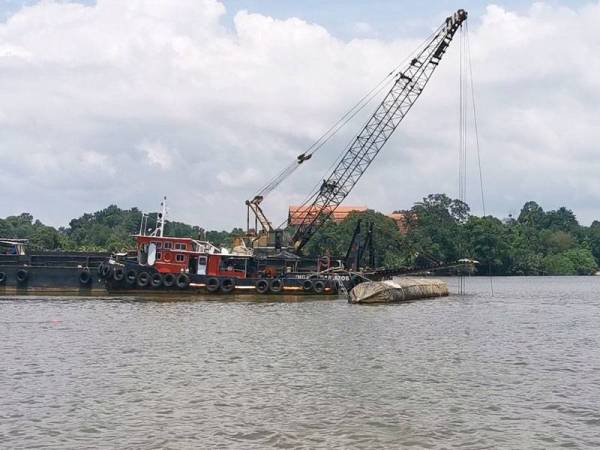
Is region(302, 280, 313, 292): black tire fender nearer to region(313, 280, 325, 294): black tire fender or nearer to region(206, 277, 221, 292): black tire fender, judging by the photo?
region(313, 280, 325, 294): black tire fender

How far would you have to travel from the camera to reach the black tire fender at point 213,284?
2195 inches

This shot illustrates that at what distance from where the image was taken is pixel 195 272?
56.3 metres

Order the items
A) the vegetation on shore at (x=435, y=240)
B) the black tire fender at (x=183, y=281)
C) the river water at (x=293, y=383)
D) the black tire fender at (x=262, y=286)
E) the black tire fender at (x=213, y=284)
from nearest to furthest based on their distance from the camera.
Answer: the river water at (x=293, y=383) < the black tire fender at (x=183, y=281) < the black tire fender at (x=213, y=284) < the black tire fender at (x=262, y=286) < the vegetation on shore at (x=435, y=240)

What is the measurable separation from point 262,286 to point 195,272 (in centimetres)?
522

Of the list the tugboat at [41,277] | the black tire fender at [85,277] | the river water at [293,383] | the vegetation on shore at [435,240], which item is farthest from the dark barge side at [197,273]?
the vegetation on shore at [435,240]

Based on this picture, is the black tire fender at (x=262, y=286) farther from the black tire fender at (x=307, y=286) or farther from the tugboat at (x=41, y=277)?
the tugboat at (x=41, y=277)

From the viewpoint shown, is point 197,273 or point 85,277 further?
A: point 197,273

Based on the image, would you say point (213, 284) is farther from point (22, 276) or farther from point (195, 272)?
point (22, 276)

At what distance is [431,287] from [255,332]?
3431cm

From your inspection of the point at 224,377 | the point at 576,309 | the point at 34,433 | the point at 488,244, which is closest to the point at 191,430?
the point at 34,433

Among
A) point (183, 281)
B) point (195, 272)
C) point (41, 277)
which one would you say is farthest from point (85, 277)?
point (195, 272)

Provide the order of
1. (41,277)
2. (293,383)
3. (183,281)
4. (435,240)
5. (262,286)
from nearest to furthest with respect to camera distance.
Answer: (293,383) → (183,281) → (41,277) → (262,286) → (435,240)

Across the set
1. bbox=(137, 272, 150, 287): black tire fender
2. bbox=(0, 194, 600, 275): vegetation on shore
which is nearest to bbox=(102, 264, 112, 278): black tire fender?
bbox=(137, 272, 150, 287): black tire fender

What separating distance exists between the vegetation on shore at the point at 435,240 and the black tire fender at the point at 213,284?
64.9 metres
